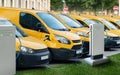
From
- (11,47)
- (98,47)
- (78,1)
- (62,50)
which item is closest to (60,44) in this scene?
(62,50)

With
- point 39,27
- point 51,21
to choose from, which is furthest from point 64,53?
point 51,21

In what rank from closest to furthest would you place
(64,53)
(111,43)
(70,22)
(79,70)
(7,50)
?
(7,50)
(79,70)
(64,53)
(70,22)
(111,43)

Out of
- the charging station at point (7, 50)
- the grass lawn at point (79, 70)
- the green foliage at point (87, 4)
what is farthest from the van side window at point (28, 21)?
the green foliage at point (87, 4)

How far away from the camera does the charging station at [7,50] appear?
877 cm

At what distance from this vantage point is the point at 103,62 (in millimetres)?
13539

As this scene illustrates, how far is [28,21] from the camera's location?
15.0 m

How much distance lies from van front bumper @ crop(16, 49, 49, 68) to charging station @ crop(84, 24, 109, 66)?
1.45 meters

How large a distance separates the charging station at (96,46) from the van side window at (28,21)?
251 cm

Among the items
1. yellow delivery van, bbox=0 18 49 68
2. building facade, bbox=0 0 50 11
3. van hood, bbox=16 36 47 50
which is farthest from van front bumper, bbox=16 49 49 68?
building facade, bbox=0 0 50 11

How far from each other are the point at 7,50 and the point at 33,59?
3.06 metres

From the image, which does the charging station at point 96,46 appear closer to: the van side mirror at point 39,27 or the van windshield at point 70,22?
the van side mirror at point 39,27

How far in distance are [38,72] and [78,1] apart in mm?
61095

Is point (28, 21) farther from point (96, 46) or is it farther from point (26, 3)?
A: point (26, 3)

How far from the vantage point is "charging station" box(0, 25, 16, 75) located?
877cm
